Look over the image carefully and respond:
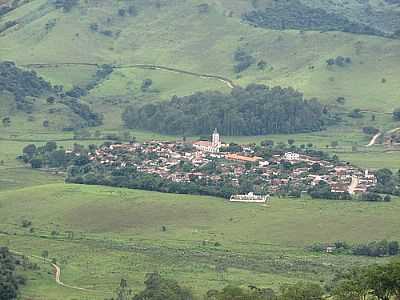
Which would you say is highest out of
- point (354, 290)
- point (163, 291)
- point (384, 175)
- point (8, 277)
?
point (384, 175)

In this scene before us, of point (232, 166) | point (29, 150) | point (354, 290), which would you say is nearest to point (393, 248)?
point (354, 290)

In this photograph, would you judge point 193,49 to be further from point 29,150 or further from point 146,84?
point 29,150

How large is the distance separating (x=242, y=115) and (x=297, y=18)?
4772 cm

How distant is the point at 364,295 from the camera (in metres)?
48.2

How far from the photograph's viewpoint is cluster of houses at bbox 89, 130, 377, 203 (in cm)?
9038

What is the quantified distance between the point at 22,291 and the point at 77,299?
140 inches

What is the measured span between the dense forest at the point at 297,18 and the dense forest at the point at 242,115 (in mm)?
33593

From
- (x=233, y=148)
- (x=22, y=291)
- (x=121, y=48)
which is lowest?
(x=22, y=291)

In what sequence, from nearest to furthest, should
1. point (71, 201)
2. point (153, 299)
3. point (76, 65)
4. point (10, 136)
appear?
point (153, 299), point (71, 201), point (10, 136), point (76, 65)

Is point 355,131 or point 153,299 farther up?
point 355,131

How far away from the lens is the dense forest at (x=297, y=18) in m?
159

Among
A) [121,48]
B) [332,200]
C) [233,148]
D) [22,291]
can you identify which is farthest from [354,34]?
[22,291]

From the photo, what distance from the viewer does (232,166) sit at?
9744cm

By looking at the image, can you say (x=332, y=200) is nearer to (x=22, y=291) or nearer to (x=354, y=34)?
(x=22, y=291)
